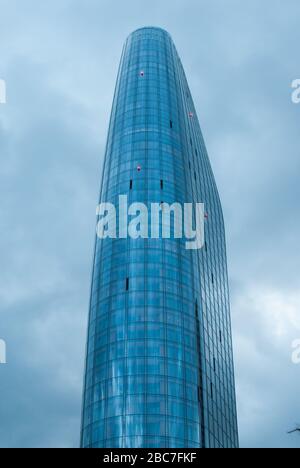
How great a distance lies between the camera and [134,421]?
513ft

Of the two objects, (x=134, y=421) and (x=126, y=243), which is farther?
(x=126, y=243)

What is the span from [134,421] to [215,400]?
1752 inches

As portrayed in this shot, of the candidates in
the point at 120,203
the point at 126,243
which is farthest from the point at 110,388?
the point at 120,203

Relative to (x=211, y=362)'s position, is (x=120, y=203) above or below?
above

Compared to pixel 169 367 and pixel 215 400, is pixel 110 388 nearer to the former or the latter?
pixel 169 367

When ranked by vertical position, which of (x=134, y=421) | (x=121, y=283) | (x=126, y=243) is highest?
(x=126, y=243)
